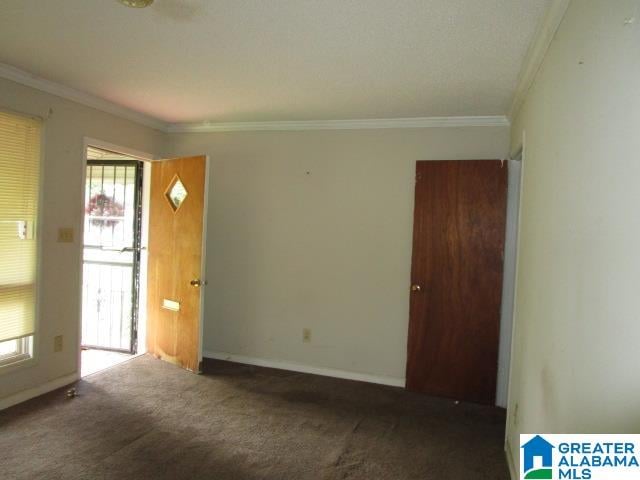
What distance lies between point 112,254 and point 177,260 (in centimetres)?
97

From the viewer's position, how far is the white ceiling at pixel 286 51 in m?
1.87

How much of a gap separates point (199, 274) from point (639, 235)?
127 inches

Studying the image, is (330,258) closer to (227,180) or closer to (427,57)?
(227,180)

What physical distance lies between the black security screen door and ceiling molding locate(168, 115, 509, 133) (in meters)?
0.72

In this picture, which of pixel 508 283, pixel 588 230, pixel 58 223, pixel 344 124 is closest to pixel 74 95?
pixel 58 223

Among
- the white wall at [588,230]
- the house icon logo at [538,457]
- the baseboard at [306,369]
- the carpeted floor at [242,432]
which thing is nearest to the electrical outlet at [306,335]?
the baseboard at [306,369]

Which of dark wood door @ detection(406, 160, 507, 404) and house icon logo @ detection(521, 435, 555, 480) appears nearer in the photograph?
house icon logo @ detection(521, 435, 555, 480)

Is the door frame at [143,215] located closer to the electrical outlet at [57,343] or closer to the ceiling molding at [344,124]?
the electrical outlet at [57,343]

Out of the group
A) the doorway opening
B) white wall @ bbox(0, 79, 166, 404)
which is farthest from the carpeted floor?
the doorway opening

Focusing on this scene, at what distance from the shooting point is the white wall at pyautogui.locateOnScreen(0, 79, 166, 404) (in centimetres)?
299

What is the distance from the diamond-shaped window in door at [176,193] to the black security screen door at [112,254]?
17.8 inches

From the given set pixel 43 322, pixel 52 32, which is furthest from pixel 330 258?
pixel 52 32

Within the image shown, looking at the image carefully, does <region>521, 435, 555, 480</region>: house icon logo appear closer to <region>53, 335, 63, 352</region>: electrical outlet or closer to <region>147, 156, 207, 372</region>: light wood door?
<region>147, 156, 207, 372</region>: light wood door

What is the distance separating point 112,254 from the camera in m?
4.34
